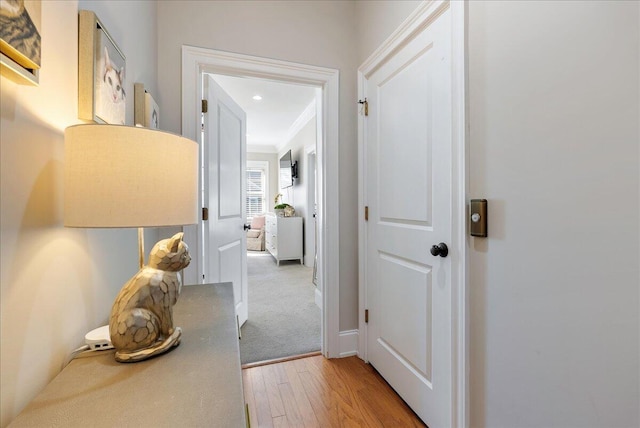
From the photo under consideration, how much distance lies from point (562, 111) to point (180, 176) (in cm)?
105

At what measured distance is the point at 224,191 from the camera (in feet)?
7.32

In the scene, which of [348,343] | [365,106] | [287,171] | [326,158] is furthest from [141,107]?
[287,171]

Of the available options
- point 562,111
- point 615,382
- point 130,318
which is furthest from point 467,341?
point 130,318

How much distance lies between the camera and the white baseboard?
Result: 2.04 m

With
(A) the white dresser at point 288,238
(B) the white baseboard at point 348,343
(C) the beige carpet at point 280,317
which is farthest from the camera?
(A) the white dresser at point 288,238

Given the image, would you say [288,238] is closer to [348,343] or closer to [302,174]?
[302,174]

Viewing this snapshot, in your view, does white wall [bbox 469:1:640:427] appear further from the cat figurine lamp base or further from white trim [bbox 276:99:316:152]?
white trim [bbox 276:99:316:152]

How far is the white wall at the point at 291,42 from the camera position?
66.9 inches

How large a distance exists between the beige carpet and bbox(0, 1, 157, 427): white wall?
1.48m

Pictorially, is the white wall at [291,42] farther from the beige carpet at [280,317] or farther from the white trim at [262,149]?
the white trim at [262,149]

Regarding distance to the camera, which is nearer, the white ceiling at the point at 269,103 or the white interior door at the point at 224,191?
the white interior door at the point at 224,191

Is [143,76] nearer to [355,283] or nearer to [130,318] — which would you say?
[130,318]

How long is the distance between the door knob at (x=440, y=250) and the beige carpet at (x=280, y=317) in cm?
132

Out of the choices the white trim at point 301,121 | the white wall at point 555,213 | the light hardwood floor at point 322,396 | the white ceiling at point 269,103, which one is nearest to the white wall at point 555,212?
the white wall at point 555,213
